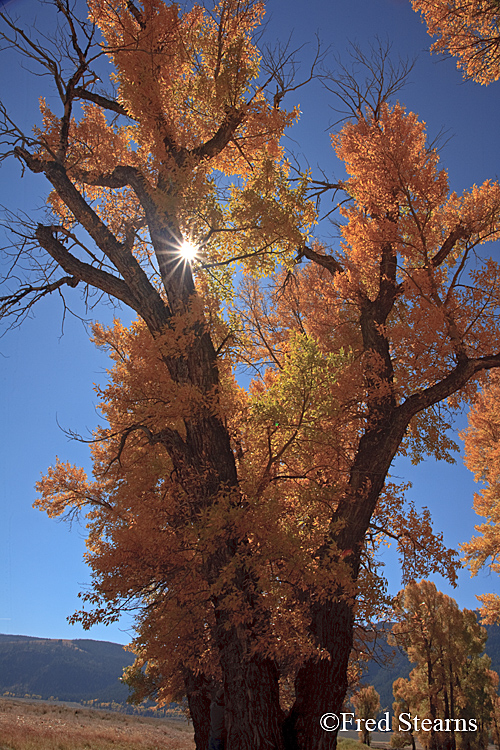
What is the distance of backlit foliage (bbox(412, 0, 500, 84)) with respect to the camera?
23.9ft

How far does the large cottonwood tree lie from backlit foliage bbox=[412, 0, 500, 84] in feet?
4.23

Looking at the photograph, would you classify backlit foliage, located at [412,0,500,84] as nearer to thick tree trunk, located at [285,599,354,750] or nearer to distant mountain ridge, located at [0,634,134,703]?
thick tree trunk, located at [285,599,354,750]

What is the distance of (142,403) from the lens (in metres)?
5.54

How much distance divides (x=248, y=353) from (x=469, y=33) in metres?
7.08

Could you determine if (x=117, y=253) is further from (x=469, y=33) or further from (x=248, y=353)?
(x=469, y=33)

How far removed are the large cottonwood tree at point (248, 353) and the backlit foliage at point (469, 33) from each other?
1290 millimetres

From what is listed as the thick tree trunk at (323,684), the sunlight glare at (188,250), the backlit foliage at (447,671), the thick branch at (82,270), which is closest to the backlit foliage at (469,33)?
the sunlight glare at (188,250)

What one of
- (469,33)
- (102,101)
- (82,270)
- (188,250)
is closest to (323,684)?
(188,250)

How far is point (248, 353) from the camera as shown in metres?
9.02

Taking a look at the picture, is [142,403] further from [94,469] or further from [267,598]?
[94,469]

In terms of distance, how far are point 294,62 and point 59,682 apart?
703ft

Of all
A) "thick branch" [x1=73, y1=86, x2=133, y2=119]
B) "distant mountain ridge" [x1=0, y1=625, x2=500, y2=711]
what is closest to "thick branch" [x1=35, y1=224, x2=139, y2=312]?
"thick branch" [x1=73, y1=86, x2=133, y2=119]

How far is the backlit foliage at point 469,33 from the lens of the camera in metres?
7.29

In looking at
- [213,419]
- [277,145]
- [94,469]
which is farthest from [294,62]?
[94,469]
